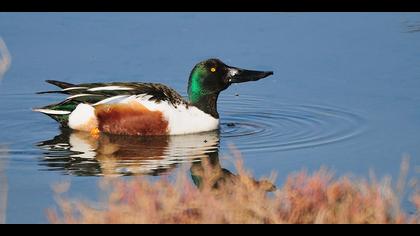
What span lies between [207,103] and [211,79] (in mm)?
225

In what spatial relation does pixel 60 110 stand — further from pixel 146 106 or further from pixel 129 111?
pixel 146 106

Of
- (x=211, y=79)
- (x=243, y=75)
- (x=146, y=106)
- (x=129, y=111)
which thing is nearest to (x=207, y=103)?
(x=211, y=79)

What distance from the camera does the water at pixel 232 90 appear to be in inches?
308

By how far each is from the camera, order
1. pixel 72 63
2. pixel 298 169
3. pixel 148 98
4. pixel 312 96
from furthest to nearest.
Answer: pixel 72 63 → pixel 312 96 → pixel 148 98 → pixel 298 169

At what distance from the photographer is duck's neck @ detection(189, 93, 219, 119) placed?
31.3ft

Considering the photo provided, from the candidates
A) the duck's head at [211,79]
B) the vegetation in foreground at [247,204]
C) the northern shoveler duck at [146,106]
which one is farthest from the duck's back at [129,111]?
the vegetation in foreground at [247,204]

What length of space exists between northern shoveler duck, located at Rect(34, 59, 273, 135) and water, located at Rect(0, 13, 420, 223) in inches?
5.9

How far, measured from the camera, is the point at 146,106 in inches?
370

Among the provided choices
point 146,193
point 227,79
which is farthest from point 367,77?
point 146,193

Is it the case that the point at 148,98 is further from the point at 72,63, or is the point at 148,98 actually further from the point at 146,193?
the point at 146,193

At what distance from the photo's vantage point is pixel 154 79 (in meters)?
10.5

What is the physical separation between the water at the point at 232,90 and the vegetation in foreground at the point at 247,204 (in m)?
1.20

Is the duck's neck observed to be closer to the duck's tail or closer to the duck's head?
the duck's head
